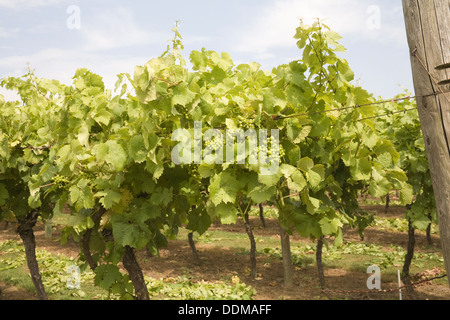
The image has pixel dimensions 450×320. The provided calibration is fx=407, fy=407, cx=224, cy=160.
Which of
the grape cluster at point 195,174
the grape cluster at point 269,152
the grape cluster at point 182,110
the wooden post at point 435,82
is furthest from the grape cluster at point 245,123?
the wooden post at point 435,82

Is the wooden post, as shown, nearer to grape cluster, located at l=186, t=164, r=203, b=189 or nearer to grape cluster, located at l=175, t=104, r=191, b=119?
grape cluster, located at l=175, t=104, r=191, b=119

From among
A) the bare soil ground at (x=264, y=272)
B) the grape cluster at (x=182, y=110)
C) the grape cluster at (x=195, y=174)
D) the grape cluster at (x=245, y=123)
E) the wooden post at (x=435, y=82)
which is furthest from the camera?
the bare soil ground at (x=264, y=272)

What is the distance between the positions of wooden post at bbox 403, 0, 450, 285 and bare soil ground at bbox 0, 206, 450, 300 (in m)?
4.75

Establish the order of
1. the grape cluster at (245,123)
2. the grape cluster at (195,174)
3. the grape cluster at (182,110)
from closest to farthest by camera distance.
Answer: the grape cluster at (245,123) < the grape cluster at (182,110) < the grape cluster at (195,174)

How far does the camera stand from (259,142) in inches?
114

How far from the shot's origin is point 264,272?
36.0 feet

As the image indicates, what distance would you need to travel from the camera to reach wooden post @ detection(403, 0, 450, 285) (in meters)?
2.35

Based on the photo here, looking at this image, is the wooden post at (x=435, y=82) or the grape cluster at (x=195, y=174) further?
the grape cluster at (x=195, y=174)

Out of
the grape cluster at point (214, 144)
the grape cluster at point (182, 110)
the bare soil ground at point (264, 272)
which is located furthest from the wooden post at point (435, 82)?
the bare soil ground at point (264, 272)

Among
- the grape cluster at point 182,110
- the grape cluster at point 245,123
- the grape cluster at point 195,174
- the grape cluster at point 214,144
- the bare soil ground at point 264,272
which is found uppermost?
the grape cluster at point 182,110

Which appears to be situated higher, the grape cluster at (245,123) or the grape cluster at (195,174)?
the grape cluster at (245,123)

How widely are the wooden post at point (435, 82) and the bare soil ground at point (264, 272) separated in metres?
4.75

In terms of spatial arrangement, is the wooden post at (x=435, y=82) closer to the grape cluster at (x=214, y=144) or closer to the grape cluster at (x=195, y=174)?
the grape cluster at (x=214, y=144)

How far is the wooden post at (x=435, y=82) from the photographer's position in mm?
2354
